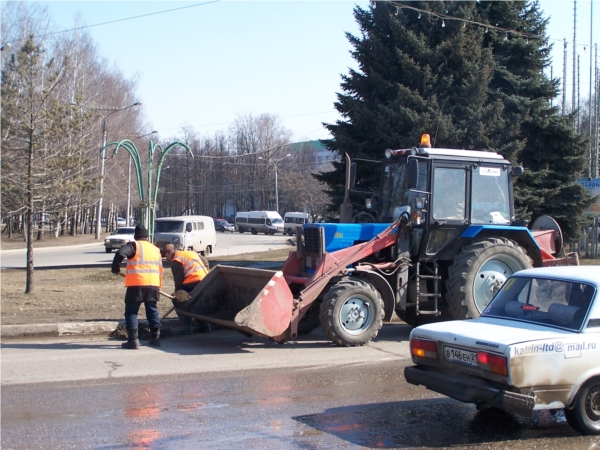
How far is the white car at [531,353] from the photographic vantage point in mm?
5211

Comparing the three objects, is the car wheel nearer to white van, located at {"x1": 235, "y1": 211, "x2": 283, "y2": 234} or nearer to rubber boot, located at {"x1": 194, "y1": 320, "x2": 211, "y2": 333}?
rubber boot, located at {"x1": 194, "y1": 320, "x2": 211, "y2": 333}

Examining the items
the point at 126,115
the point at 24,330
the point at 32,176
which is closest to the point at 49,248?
the point at 126,115

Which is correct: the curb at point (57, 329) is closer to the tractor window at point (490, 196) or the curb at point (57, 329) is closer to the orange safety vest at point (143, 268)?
the orange safety vest at point (143, 268)

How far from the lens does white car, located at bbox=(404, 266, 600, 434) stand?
17.1ft

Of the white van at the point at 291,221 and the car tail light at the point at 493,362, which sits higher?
the white van at the point at 291,221

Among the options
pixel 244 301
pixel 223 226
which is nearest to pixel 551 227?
pixel 244 301

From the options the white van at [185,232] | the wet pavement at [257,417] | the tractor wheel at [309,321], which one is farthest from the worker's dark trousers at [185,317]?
the white van at [185,232]

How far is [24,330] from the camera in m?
10.2

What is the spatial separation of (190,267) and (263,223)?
2374 inches

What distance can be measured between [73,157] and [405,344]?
8.24m

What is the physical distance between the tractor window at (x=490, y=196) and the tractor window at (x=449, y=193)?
0.21 meters

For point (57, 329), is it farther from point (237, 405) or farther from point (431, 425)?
point (431, 425)

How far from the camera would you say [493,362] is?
5.30 m

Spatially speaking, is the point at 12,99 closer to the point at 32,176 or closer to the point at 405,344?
the point at 32,176
